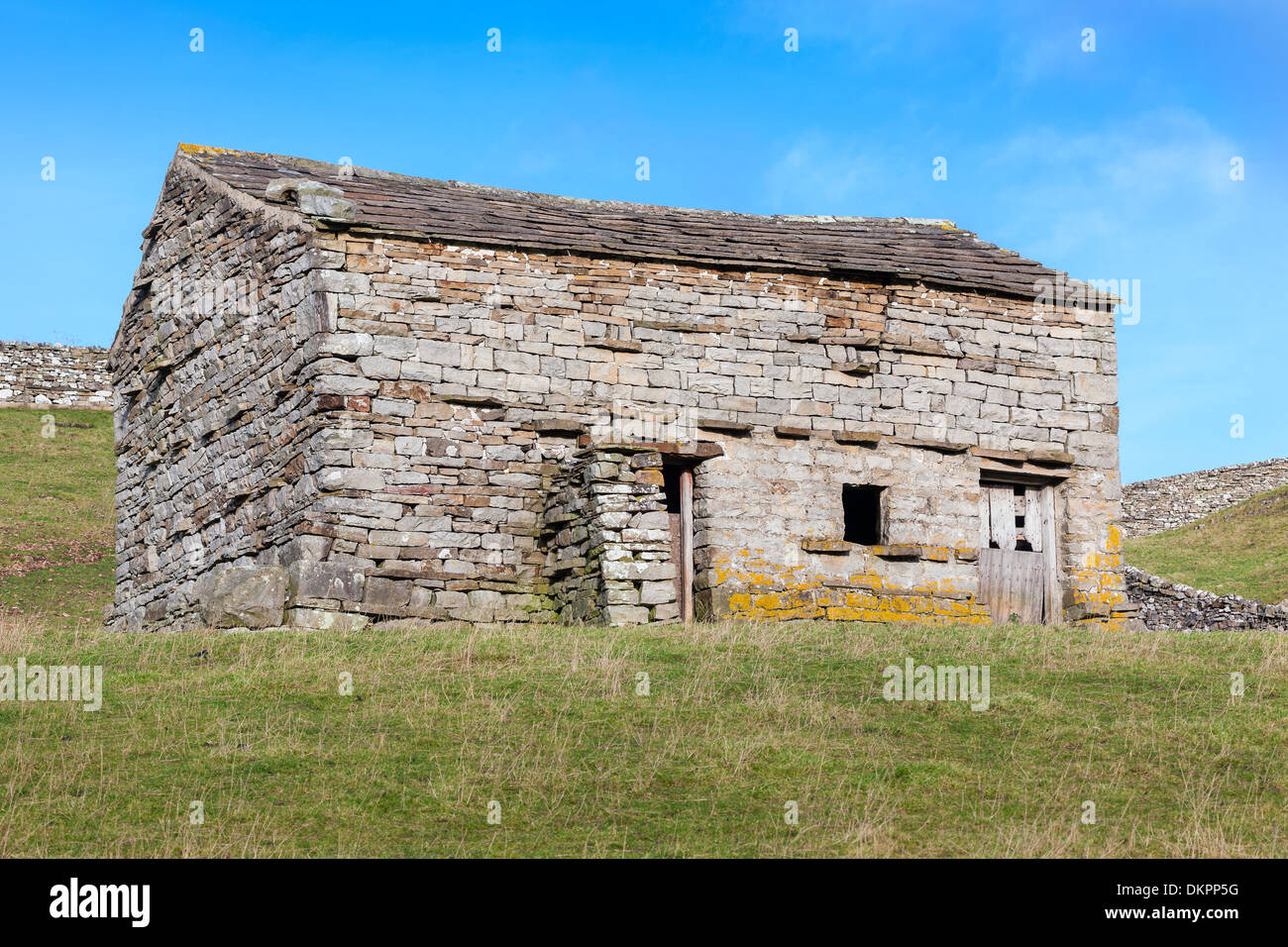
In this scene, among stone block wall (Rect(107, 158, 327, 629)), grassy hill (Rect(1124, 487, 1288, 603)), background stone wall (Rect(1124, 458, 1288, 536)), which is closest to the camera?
stone block wall (Rect(107, 158, 327, 629))

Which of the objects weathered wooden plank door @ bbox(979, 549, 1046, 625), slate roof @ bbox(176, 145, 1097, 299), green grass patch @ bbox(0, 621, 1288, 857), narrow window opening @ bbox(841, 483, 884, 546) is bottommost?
green grass patch @ bbox(0, 621, 1288, 857)

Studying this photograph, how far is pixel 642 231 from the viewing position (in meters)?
19.6

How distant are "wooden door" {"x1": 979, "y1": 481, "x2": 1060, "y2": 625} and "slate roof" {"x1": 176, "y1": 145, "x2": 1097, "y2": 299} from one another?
293cm

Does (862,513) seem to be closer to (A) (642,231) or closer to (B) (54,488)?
(A) (642,231)

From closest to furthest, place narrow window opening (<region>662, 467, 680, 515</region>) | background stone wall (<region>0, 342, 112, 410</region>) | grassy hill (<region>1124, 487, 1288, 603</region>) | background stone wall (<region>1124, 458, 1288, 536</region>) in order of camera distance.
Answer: narrow window opening (<region>662, 467, 680, 515</region>) → grassy hill (<region>1124, 487, 1288, 603</region>) → background stone wall (<region>0, 342, 112, 410</region>) → background stone wall (<region>1124, 458, 1288, 536</region>)

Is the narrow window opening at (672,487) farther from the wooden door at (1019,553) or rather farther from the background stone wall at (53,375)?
the background stone wall at (53,375)

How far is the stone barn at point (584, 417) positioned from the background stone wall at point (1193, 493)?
992 inches

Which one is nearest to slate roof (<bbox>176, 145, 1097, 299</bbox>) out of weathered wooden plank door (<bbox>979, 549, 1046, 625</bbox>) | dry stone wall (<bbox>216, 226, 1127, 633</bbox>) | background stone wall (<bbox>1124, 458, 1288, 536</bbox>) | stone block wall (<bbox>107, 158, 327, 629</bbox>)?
dry stone wall (<bbox>216, 226, 1127, 633</bbox>)

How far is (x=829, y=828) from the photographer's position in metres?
8.82

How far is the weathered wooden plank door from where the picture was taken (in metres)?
19.1

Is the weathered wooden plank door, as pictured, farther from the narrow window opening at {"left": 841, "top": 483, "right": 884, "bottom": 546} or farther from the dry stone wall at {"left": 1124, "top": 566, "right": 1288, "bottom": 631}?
the dry stone wall at {"left": 1124, "top": 566, "right": 1288, "bottom": 631}

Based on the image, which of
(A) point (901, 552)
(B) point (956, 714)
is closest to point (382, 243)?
(A) point (901, 552)

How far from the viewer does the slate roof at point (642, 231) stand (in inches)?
714
